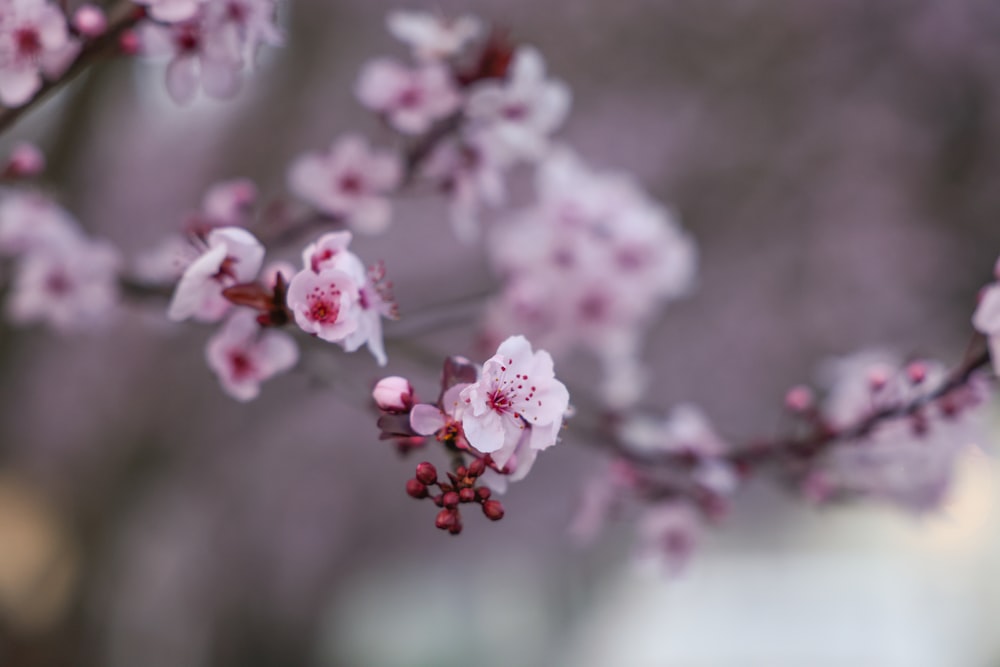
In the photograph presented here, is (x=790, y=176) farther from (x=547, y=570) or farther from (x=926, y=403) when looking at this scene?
(x=547, y=570)

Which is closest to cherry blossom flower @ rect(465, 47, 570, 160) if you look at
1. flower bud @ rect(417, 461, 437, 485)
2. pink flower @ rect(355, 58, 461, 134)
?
pink flower @ rect(355, 58, 461, 134)

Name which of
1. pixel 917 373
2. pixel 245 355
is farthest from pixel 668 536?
pixel 245 355

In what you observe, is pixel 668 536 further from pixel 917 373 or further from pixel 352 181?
pixel 352 181

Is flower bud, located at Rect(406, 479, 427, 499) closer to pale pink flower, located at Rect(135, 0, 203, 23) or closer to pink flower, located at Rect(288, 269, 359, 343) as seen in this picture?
pink flower, located at Rect(288, 269, 359, 343)

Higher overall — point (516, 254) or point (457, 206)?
point (516, 254)

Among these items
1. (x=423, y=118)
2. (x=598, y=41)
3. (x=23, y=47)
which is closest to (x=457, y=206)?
(x=423, y=118)

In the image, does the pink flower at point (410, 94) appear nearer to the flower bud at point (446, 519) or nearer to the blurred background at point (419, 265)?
the blurred background at point (419, 265)
